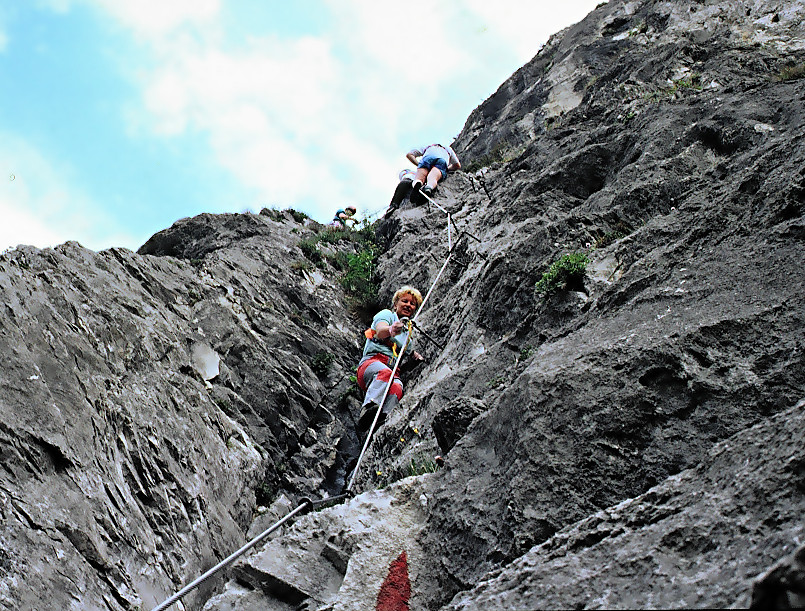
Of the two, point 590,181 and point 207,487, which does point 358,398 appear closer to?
point 207,487

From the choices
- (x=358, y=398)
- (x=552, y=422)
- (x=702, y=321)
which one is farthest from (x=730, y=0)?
(x=552, y=422)

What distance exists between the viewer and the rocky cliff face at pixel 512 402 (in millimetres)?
3021

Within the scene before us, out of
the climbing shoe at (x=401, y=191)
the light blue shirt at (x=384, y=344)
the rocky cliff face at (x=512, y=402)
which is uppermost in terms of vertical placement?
the climbing shoe at (x=401, y=191)

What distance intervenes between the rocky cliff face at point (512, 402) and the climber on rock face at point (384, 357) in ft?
1.72

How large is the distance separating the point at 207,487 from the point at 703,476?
6.10 meters

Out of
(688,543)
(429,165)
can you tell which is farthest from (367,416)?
(429,165)

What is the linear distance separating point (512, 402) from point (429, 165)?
13947 millimetres

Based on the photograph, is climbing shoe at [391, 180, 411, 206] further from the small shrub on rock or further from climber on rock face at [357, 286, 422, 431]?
the small shrub on rock

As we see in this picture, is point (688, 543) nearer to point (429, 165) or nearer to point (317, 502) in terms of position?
Result: point (317, 502)

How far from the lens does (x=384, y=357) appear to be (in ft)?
35.5

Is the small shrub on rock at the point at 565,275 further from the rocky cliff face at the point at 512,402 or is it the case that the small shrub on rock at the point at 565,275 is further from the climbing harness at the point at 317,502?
the climbing harness at the point at 317,502

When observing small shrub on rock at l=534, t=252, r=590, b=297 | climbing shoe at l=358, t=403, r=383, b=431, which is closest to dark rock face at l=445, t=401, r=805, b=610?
small shrub on rock at l=534, t=252, r=590, b=297

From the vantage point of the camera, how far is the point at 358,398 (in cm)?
1171

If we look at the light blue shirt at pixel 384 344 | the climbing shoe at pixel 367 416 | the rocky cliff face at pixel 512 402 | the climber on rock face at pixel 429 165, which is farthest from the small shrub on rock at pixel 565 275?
the climber on rock face at pixel 429 165
